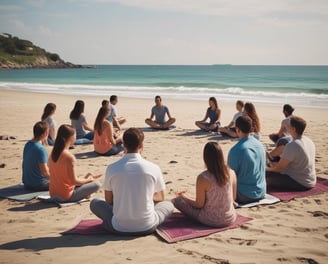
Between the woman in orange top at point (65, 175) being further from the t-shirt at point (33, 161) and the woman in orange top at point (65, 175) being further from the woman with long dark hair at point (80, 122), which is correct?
the woman with long dark hair at point (80, 122)

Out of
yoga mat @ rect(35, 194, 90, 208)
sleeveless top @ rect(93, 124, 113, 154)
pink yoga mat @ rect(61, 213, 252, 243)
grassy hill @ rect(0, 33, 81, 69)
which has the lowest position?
yoga mat @ rect(35, 194, 90, 208)

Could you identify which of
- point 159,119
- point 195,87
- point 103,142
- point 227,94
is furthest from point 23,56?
point 103,142

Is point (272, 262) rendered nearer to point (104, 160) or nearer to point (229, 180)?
point (229, 180)

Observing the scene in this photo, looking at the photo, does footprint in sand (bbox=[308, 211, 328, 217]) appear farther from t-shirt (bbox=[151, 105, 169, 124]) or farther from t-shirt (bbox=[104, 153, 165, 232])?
t-shirt (bbox=[151, 105, 169, 124])

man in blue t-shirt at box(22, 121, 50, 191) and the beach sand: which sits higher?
man in blue t-shirt at box(22, 121, 50, 191)

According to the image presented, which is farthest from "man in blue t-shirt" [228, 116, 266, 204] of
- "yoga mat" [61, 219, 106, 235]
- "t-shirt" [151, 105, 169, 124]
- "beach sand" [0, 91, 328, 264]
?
"t-shirt" [151, 105, 169, 124]

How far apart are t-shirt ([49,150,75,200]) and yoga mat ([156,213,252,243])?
1678 mm

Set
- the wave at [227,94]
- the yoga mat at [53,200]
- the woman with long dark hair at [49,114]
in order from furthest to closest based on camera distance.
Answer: the wave at [227,94] < the woman with long dark hair at [49,114] < the yoga mat at [53,200]

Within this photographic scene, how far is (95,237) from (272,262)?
2039 mm

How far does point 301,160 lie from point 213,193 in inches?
85.5

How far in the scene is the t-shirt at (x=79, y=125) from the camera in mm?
9966

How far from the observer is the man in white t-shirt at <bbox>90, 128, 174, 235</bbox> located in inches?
157

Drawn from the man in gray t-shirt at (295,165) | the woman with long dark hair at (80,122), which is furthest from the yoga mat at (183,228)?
the woman with long dark hair at (80,122)

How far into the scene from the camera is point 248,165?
16.7ft
